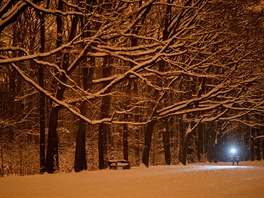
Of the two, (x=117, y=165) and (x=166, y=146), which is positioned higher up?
(x=166, y=146)

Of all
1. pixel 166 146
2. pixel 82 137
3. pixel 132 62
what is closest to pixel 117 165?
pixel 82 137

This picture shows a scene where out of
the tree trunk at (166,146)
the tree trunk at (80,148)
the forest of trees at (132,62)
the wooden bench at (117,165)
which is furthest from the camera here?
the tree trunk at (166,146)

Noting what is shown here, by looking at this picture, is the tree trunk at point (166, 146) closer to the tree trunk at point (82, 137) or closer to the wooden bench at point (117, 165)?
the wooden bench at point (117, 165)

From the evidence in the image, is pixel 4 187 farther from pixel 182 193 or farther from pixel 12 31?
pixel 12 31

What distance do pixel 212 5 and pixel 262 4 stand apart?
579cm

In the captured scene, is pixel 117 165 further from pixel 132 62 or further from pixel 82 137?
pixel 132 62

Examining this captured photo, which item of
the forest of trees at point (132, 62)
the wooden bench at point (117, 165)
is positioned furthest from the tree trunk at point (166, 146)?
the wooden bench at point (117, 165)

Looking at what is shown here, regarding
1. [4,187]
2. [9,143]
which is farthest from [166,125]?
[4,187]

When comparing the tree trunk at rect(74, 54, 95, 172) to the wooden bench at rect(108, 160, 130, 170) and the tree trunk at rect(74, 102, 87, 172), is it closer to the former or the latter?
the tree trunk at rect(74, 102, 87, 172)

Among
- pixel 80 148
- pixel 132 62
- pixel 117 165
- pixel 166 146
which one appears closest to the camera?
pixel 132 62

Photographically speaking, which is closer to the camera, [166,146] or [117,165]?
[117,165]

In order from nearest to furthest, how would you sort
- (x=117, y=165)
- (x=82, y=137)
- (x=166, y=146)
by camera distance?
(x=82, y=137) → (x=117, y=165) → (x=166, y=146)

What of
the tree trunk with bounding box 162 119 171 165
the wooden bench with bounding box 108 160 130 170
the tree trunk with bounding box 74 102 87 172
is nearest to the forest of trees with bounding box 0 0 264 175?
the tree trunk with bounding box 74 102 87 172

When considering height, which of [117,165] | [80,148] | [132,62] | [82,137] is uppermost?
[132,62]
